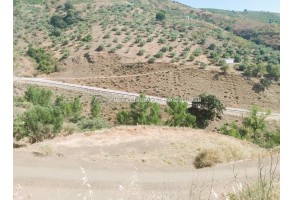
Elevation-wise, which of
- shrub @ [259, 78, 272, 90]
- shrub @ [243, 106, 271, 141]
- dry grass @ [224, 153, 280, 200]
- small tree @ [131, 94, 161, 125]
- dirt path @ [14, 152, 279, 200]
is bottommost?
shrub @ [243, 106, 271, 141]

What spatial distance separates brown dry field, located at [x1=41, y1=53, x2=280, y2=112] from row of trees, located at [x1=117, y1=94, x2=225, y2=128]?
5.87 meters

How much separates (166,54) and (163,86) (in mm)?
9877

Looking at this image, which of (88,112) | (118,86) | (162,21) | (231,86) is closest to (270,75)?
(231,86)

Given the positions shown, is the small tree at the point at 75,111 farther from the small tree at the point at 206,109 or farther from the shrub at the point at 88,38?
the shrub at the point at 88,38

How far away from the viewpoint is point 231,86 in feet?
172

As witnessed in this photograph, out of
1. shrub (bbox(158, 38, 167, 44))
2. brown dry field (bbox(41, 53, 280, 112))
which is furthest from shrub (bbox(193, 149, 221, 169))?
shrub (bbox(158, 38, 167, 44))

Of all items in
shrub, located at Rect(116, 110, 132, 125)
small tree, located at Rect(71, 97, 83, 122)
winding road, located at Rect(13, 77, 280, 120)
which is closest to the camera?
shrub, located at Rect(116, 110, 132, 125)

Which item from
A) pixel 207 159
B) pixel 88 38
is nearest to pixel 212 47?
pixel 88 38

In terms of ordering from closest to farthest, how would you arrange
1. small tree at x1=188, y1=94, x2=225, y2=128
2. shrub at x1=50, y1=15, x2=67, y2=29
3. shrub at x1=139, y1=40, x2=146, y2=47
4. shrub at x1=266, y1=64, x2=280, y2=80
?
small tree at x1=188, y1=94, x2=225, y2=128
shrub at x1=266, y1=64, x2=280, y2=80
shrub at x1=139, y1=40, x2=146, y2=47
shrub at x1=50, y1=15, x2=67, y2=29

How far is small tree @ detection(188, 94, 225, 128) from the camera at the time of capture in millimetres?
44188

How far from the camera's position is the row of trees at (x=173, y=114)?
37.9 meters

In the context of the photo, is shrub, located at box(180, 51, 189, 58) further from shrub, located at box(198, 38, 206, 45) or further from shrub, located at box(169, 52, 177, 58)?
shrub, located at box(198, 38, 206, 45)
